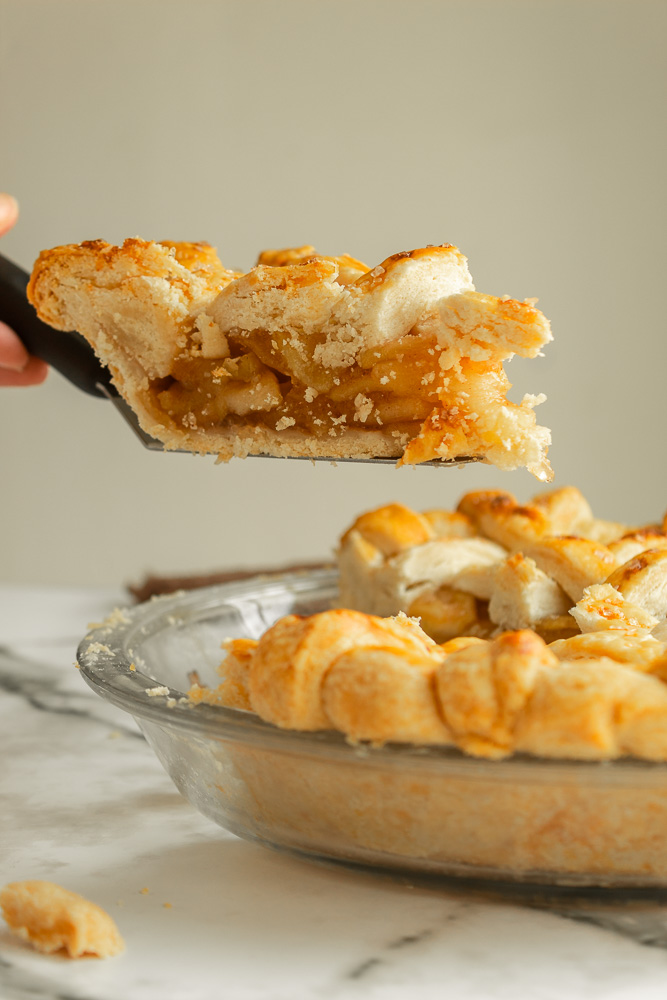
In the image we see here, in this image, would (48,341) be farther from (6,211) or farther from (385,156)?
(385,156)

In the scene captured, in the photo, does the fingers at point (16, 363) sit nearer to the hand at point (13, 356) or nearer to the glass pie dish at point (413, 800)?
the hand at point (13, 356)

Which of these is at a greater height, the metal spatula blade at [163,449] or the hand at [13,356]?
the hand at [13,356]

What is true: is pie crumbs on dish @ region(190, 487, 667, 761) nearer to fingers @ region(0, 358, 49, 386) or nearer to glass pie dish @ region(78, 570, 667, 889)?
glass pie dish @ region(78, 570, 667, 889)

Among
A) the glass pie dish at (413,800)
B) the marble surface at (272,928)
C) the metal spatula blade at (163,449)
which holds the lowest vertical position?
the marble surface at (272,928)

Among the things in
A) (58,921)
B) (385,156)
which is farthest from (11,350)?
(385,156)

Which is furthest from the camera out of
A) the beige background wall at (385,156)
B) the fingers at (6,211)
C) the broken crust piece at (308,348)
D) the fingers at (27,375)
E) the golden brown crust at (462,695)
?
the beige background wall at (385,156)

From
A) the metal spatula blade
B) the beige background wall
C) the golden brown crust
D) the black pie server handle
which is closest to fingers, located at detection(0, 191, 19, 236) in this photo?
the black pie server handle

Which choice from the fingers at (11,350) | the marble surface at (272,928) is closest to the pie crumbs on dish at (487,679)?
the marble surface at (272,928)
